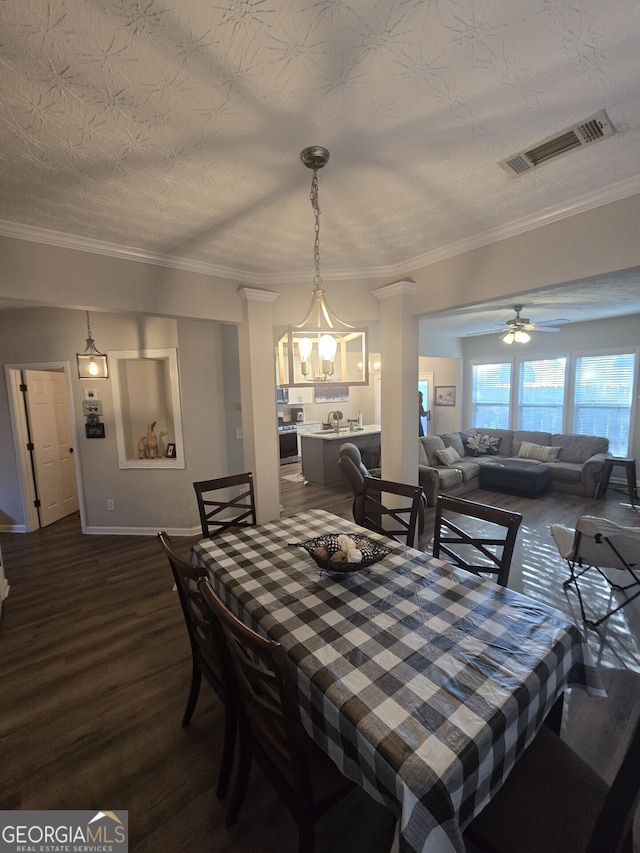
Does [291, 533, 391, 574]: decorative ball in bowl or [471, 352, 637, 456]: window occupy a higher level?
[471, 352, 637, 456]: window

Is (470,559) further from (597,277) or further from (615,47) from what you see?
(615,47)

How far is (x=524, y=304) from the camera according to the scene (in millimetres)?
4594

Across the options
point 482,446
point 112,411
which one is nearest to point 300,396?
point 482,446

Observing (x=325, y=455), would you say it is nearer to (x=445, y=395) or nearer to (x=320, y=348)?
(x=445, y=395)

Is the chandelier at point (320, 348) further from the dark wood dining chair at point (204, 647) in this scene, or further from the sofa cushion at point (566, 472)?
the sofa cushion at point (566, 472)

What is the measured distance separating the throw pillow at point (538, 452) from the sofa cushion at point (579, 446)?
0.43 ft

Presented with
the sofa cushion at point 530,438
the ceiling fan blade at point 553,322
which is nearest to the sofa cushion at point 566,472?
the sofa cushion at point 530,438

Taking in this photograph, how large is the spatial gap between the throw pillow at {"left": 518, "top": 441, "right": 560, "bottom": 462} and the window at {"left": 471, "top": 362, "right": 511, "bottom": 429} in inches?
44.6

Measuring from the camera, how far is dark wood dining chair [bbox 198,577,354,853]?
94 cm

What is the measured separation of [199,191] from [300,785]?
2.61 metres

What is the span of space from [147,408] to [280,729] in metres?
4.06

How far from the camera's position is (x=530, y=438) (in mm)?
6328

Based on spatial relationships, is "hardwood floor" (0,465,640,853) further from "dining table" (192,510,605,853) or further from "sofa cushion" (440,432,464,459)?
"sofa cushion" (440,432,464,459)

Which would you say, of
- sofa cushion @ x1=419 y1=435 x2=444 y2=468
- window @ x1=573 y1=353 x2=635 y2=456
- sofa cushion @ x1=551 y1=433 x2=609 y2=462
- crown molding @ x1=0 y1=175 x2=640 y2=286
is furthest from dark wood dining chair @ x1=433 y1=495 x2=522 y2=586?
window @ x1=573 y1=353 x2=635 y2=456
